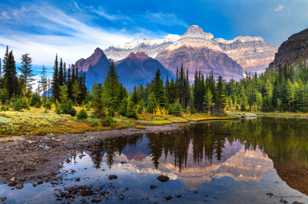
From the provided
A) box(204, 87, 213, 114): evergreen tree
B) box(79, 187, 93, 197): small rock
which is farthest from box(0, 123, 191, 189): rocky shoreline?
box(204, 87, 213, 114): evergreen tree

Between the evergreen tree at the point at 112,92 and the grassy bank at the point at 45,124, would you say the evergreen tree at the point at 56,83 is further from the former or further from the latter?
the grassy bank at the point at 45,124

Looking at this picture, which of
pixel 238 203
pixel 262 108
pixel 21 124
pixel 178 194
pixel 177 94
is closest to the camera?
pixel 238 203

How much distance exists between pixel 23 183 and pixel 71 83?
86.7 metres

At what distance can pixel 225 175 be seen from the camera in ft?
98.6

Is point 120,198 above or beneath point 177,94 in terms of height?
beneath

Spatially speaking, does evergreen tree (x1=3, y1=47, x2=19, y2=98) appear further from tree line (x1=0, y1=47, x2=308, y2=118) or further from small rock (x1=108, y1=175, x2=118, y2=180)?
small rock (x1=108, y1=175, x2=118, y2=180)

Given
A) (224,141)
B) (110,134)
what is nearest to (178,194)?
(224,141)

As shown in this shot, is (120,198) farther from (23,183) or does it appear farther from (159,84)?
(159,84)

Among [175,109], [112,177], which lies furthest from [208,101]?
[112,177]

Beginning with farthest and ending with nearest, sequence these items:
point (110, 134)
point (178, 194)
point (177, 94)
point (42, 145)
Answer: point (177, 94)
point (110, 134)
point (42, 145)
point (178, 194)

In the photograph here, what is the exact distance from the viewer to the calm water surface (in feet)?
74.0

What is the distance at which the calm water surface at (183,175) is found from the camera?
74.0 ft

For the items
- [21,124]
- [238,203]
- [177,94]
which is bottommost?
[238,203]

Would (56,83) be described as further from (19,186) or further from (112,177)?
(19,186)
